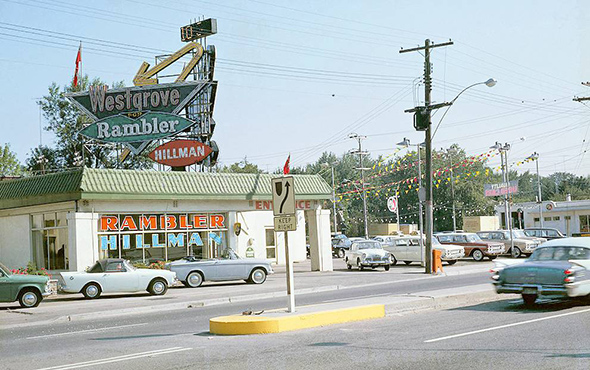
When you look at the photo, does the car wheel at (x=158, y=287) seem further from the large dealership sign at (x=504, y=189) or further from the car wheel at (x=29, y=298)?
the large dealership sign at (x=504, y=189)

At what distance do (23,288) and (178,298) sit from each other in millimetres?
4899

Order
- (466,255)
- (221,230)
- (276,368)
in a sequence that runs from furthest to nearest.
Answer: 1. (466,255)
2. (221,230)
3. (276,368)

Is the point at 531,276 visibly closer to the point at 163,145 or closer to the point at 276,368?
the point at 276,368

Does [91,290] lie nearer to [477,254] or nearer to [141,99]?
[141,99]

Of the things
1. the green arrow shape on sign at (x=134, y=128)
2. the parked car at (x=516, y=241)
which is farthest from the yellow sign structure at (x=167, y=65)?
the parked car at (x=516, y=241)

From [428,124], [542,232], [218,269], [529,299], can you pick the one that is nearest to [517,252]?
[542,232]

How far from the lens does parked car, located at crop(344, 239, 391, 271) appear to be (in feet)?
120

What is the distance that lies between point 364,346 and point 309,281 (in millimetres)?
18645

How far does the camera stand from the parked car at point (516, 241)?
138 feet

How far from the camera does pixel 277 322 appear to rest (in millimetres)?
13273

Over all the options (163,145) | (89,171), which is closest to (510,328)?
(89,171)

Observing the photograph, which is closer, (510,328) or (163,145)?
(510,328)

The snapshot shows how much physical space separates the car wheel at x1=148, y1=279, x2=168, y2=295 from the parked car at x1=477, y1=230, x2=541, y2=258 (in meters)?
24.6

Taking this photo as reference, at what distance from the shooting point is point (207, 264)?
28.3 metres
